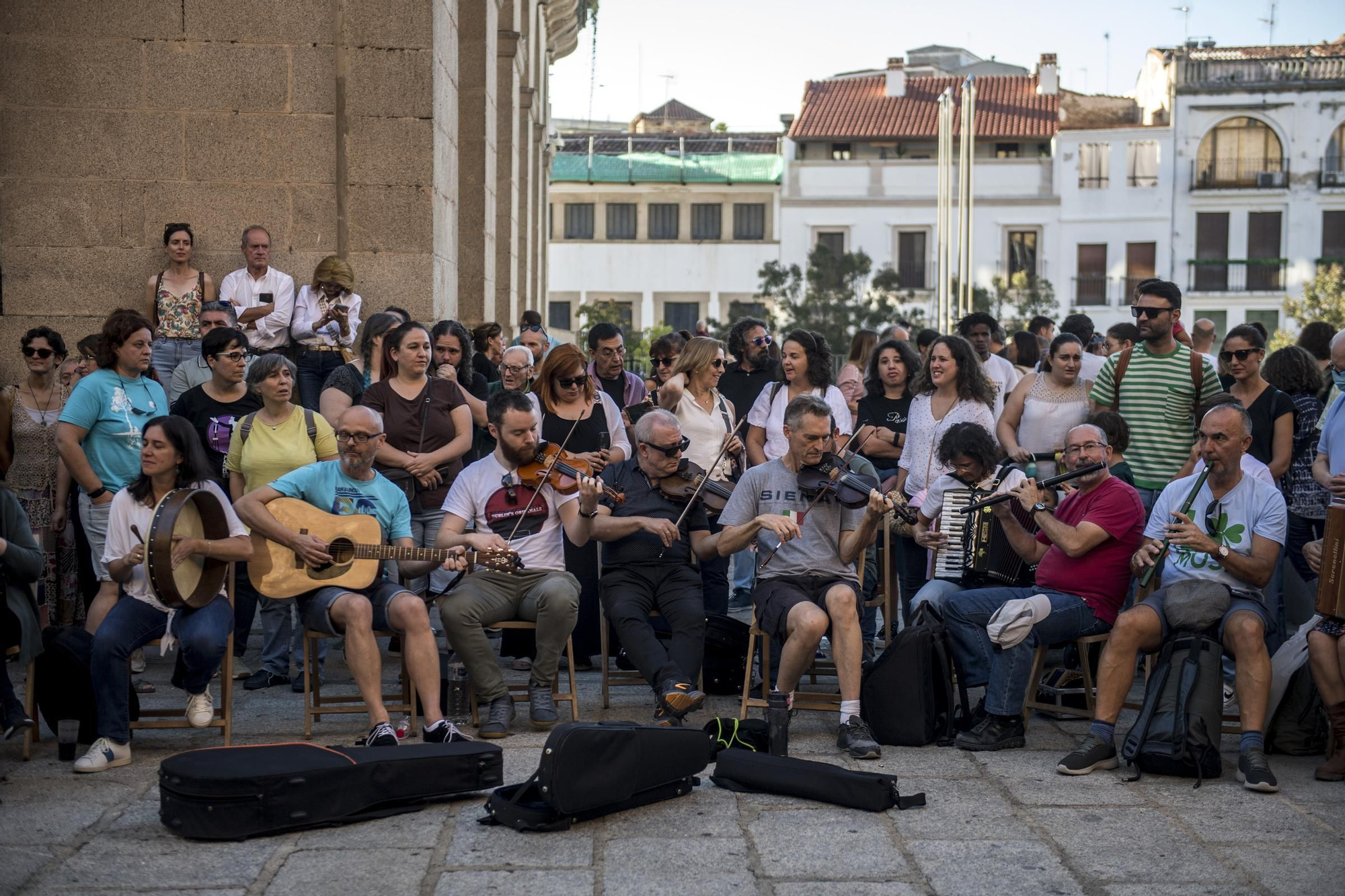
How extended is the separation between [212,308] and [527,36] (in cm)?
1063

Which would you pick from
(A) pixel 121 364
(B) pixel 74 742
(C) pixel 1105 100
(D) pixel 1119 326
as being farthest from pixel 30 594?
(C) pixel 1105 100

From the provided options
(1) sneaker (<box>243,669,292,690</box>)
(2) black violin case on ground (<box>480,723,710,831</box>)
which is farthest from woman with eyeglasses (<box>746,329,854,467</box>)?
(2) black violin case on ground (<box>480,723,710,831</box>)

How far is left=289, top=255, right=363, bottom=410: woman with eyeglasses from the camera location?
8.70 metres

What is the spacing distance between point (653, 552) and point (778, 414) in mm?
1616

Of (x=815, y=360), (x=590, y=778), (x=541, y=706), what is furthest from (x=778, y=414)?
(x=590, y=778)

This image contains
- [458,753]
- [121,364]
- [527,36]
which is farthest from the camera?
[527,36]

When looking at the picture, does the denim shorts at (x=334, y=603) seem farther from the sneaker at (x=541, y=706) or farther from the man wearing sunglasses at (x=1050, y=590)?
the man wearing sunglasses at (x=1050, y=590)

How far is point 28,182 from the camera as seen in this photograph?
30.1 feet

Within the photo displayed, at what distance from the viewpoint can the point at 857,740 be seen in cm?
595

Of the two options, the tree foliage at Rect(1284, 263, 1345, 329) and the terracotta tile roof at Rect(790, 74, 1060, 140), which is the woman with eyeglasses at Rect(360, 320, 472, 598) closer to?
the tree foliage at Rect(1284, 263, 1345, 329)

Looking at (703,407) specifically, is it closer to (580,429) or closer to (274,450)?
(580,429)

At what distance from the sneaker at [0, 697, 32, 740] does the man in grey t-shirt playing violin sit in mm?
2951

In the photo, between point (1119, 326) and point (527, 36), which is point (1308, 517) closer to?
point (1119, 326)

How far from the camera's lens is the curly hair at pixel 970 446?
681 centimetres
